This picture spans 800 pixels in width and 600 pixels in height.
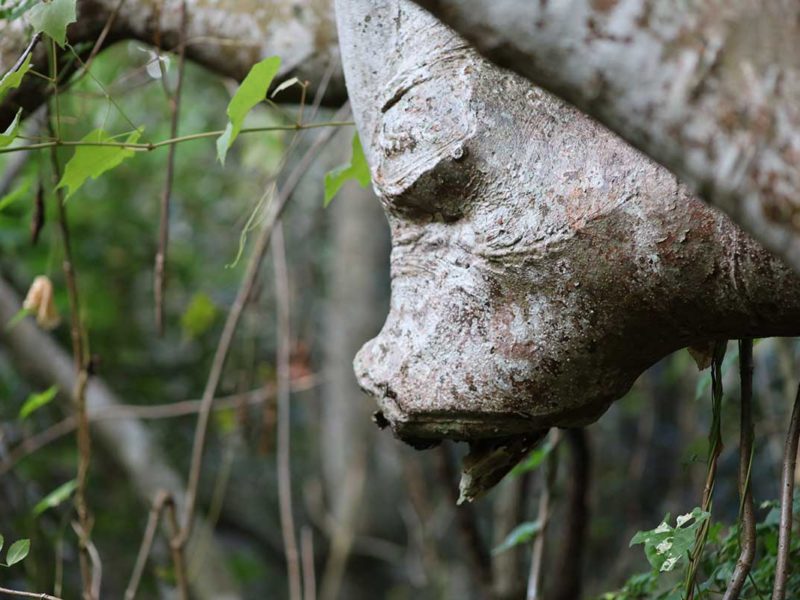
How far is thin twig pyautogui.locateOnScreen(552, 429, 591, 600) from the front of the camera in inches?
82.6

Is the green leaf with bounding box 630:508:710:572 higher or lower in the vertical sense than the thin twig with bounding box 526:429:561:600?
higher

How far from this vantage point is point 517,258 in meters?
0.89

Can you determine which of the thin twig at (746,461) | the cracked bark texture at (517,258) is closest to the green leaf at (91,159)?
the cracked bark texture at (517,258)

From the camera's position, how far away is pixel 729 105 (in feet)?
1.60

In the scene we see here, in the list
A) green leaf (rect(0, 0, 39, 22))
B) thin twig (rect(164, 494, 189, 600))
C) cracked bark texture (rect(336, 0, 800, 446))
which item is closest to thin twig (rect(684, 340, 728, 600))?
cracked bark texture (rect(336, 0, 800, 446))

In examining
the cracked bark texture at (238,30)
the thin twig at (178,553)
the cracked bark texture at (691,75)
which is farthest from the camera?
the thin twig at (178,553)

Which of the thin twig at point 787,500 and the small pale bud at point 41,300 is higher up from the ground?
the thin twig at point 787,500

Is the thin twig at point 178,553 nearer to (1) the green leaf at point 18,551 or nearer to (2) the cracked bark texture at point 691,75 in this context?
(1) the green leaf at point 18,551

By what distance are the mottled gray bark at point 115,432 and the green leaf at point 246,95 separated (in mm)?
2230

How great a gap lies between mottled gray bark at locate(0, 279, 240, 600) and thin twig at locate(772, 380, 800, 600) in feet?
7.59

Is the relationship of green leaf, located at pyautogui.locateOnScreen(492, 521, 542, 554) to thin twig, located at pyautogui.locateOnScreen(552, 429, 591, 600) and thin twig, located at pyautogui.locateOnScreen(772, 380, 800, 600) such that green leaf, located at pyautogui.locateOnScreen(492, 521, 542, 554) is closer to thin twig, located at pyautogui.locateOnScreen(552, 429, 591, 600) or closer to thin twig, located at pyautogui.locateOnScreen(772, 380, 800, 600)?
thin twig, located at pyautogui.locateOnScreen(552, 429, 591, 600)

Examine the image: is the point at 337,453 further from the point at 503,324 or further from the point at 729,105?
the point at 729,105

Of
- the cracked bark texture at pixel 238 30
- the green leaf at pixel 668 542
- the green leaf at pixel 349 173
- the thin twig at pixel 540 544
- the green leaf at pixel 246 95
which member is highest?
the green leaf at pixel 246 95

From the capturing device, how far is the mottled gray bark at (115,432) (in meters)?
3.06
